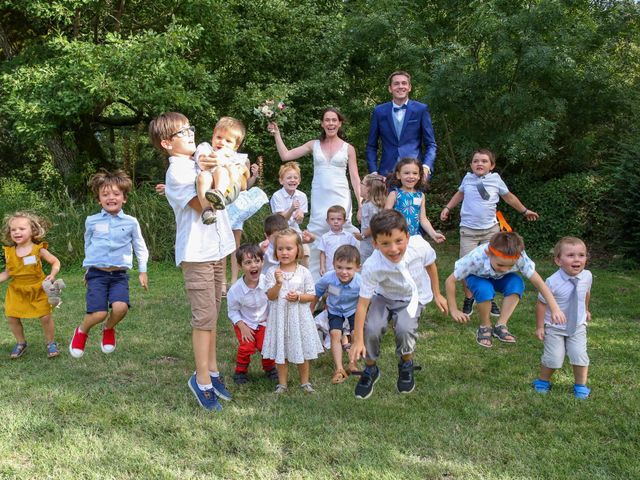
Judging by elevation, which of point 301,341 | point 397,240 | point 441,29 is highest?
point 441,29

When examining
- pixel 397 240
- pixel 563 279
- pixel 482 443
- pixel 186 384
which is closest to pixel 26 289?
pixel 186 384

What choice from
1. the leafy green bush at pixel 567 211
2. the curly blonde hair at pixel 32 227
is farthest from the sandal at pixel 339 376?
the leafy green bush at pixel 567 211

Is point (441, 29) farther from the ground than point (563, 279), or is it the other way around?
point (441, 29)

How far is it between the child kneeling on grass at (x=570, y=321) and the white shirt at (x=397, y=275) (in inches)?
33.4

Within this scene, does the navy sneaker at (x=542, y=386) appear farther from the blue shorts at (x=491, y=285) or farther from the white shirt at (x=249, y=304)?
the white shirt at (x=249, y=304)

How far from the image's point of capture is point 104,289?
528cm

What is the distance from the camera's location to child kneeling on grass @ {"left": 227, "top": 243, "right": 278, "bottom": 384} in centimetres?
486

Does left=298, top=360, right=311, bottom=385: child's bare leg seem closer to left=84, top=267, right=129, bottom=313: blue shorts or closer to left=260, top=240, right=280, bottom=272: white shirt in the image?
left=260, top=240, right=280, bottom=272: white shirt

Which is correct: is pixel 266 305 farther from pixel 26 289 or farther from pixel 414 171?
pixel 26 289

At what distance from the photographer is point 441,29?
12336 millimetres

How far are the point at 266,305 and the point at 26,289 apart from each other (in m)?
2.43

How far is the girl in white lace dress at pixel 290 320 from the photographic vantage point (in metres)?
4.51

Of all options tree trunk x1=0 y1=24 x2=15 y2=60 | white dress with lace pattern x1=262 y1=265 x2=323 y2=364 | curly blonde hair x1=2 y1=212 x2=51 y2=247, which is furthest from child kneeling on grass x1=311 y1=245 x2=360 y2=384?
tree trunk x1=0 y1=24 x2=15 y2=60

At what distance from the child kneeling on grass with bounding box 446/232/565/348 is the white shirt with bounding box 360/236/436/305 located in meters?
0.29
